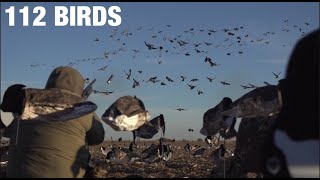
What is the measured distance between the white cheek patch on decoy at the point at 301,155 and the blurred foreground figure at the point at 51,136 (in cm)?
339

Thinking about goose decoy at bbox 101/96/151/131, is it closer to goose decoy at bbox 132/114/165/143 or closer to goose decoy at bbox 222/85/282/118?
goose decoy at bbox 132/114/165/143

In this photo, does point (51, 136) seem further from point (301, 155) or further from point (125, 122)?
point (301, 155)

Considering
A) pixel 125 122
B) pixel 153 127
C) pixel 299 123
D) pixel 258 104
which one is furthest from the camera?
pixel 153 127

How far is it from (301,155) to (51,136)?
15.1 ft

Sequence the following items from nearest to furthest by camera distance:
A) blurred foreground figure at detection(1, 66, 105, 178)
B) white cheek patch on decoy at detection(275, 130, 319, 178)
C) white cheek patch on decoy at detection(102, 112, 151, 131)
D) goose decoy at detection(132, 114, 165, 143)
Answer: white cheek patch on decoy at detection(275, 130, 319, 178) < blurred foreground figure at detection(1, 66, 105, 178) < white cheek patch on decoy at detection(102, 112, 151, 131) < goose decoy at detection(132, 114, 165, 143)

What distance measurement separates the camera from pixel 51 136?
Answer: 902 centimetres

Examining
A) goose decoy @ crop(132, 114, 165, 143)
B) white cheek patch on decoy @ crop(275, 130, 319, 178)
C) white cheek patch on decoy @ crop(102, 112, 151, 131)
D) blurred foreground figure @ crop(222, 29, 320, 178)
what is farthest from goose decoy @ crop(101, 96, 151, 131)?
white cheek patch on decoy @ crop(275, 130, 319, 178)

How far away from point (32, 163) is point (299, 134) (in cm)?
467

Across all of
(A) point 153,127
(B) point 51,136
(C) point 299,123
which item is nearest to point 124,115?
(B) point 51,136

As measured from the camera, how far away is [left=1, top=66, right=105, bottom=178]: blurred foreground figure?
818 cm

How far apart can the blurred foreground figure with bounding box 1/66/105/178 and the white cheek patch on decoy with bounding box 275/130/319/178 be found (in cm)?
339

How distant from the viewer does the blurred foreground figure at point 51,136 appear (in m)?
8.18

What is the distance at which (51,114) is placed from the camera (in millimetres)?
7926

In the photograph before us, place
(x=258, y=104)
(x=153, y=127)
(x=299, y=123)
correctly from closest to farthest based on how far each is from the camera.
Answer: (x=299, y=123)
(x=258, y=104)
(x=153, y=127)
